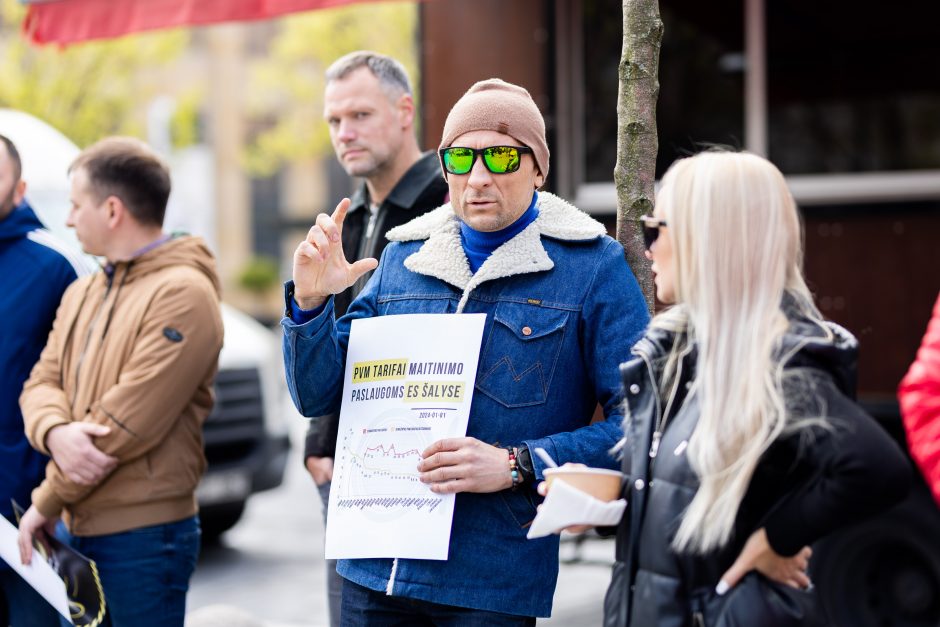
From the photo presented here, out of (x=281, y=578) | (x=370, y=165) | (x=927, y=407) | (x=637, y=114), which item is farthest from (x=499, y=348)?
(x=281, y=578)

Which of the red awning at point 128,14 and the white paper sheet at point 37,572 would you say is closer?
the white paper sheet at point 37,572

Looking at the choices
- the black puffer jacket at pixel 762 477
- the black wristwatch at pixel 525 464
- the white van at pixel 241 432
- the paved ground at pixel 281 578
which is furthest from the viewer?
the white van at pixel 241 432

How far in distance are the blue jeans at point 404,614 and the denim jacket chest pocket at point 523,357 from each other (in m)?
0.47

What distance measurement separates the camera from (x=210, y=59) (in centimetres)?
3544

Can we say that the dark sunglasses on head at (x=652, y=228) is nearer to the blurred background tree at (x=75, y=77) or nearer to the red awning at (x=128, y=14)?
the red awning at (x=128, y=14)

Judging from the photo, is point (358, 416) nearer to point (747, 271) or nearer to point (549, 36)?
point (747, 271)

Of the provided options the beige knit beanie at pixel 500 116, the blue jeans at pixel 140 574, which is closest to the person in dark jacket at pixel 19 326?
the blue jeans at pixel 140 574

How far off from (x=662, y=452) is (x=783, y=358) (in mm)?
288

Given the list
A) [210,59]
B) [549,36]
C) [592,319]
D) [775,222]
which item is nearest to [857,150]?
[549,36]

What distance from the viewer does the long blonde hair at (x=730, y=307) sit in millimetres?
1981

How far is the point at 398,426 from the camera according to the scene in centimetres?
262

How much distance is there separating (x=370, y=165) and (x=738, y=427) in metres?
1.97

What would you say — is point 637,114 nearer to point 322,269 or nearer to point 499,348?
point 499,348

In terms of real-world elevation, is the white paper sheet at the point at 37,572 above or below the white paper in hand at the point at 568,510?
below
